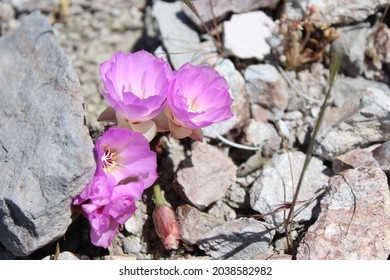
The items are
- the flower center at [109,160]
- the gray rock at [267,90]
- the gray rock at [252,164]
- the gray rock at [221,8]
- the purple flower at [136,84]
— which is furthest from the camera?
the gray rock at [221,8]

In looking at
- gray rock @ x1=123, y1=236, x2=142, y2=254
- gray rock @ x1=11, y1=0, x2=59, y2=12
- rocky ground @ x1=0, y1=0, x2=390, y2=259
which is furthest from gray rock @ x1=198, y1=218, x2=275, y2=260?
gray rock @ x1=11, y1=0, x2=59, y2=12

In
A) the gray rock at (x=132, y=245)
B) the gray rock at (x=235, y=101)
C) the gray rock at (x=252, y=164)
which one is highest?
the gray rock at (x=235, y=101)

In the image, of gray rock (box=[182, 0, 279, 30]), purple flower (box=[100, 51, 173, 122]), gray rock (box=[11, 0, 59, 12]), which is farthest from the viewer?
gray rock (box=[11, 0, 59, 12])

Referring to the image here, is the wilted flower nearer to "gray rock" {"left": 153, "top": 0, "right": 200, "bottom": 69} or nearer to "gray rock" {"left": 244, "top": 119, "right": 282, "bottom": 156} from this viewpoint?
"gray rock" {"left": 244, "top": 119, "right": 282, "bottom": 156}

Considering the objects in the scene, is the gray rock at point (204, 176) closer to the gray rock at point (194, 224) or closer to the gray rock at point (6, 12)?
the gray rock at point (194, 224)

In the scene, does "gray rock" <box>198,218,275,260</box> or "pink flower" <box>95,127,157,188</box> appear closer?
"pink flower" <box>95,127,157,188</box>

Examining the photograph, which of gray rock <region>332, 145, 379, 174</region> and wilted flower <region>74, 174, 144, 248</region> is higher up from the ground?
wilted flower <region>74, 174, 144, 248</region>

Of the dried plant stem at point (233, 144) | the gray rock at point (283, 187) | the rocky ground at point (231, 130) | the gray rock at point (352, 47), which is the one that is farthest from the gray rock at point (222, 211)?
the gray rock at point (352, 47)
